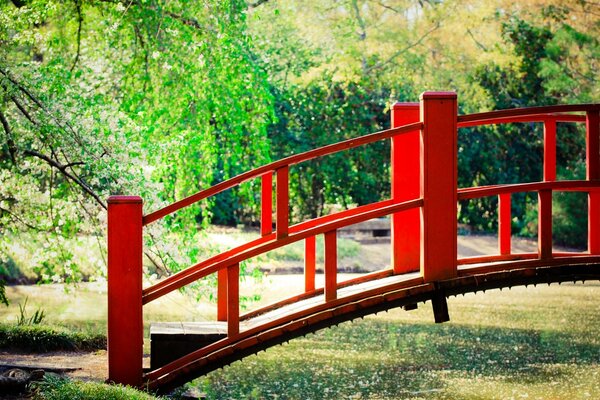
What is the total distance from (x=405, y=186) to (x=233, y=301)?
152 cm

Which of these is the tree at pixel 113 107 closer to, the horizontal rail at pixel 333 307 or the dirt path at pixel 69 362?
the dirt path at pixel 69 362

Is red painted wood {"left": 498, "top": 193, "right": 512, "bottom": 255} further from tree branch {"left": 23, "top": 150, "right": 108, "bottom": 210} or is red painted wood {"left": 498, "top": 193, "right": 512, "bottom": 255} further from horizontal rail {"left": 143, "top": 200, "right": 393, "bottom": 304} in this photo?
tree branch {"left": 23, "top": 150, "right": 108, "bottom": 210}

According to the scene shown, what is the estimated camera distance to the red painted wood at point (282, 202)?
6.45 metres

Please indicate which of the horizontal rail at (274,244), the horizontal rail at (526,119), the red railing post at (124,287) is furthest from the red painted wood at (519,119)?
the red railing post at (124,287)

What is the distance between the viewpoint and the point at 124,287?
6.45 metres

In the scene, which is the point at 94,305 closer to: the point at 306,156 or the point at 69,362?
the point at 69,362

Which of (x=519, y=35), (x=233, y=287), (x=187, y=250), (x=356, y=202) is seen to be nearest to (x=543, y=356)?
(x=187, y=250)

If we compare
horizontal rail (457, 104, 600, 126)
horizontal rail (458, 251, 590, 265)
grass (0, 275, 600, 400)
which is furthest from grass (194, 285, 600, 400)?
horizontal rail (457, 104, 600, 126)

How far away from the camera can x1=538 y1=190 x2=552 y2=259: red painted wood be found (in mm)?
6699

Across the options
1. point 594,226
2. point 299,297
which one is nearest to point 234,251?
point 299,297

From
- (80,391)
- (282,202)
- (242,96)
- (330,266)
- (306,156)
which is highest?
(242,96)

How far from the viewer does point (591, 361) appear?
8.91 m

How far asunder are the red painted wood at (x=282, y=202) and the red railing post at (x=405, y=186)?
976mm

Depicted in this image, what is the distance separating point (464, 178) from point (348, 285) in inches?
528
